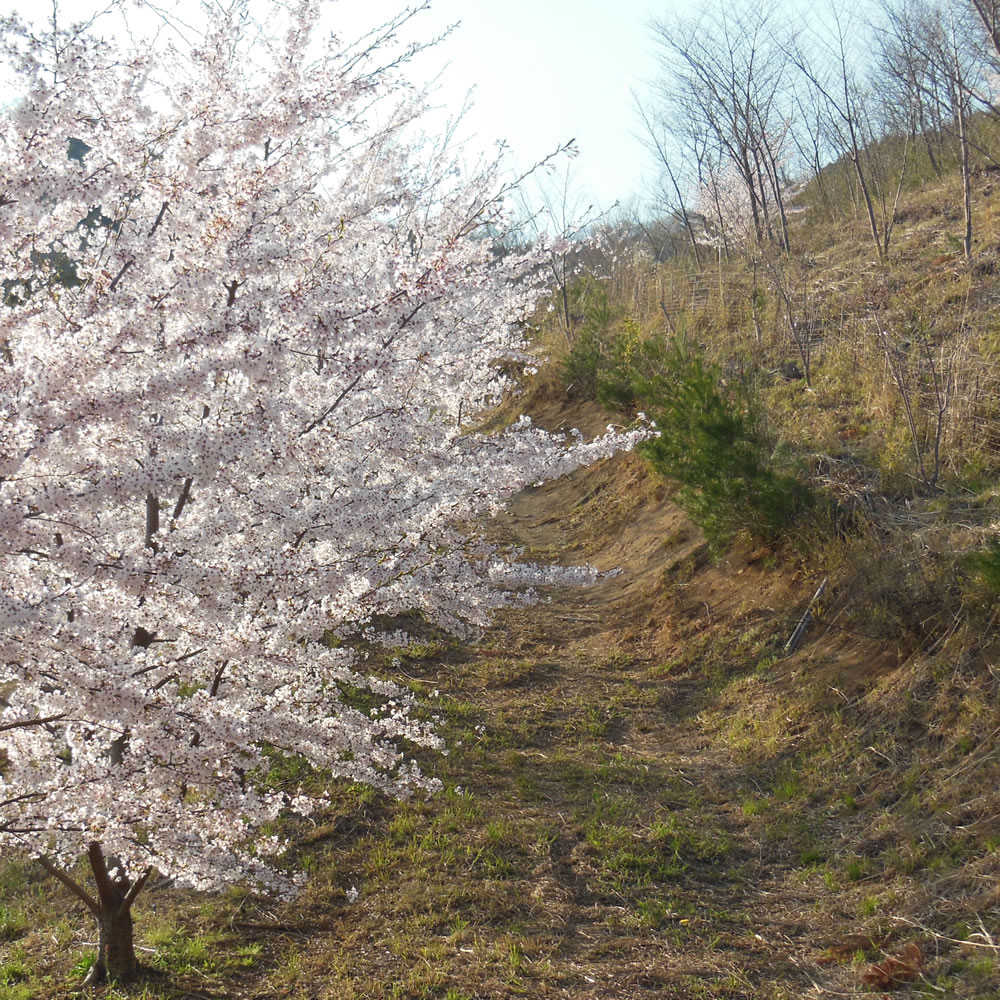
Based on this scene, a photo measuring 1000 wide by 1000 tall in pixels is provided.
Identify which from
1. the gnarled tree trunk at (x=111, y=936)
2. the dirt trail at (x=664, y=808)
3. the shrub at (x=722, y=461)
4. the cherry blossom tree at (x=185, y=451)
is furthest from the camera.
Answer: the shrub at (x=722, y=461)

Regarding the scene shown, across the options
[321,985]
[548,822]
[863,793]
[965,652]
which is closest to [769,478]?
[965,652]

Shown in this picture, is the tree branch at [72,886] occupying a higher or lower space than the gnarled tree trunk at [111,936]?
higher

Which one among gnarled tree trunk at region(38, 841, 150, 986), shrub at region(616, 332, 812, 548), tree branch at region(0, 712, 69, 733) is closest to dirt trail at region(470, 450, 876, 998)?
shrub at region(616, 332, 812, 548)

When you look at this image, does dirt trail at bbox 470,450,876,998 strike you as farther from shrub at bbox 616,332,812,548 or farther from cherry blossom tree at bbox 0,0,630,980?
cherry blossom tree at bbox 0,0,630,980

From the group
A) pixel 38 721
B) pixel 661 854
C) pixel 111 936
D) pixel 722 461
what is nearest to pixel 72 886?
pixel 111 936

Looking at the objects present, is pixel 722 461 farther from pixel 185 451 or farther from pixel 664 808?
pixel 185 451

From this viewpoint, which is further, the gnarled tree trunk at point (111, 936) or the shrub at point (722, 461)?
the shrub at point (722, 461)

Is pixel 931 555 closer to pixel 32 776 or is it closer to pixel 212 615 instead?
pixel 212 615

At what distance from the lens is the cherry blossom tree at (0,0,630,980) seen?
2.49 metres

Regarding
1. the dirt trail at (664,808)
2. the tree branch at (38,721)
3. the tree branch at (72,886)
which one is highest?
the tree branch at (38,721)

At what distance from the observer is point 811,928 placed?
3797mm

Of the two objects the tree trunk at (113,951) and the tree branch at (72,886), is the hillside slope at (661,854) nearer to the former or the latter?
the tree trunk at (113,951)

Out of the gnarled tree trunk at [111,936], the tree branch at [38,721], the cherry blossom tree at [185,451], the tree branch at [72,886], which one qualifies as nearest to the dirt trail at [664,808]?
the cherry blossom tree at [185,451]

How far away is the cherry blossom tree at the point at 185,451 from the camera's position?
249 cm
